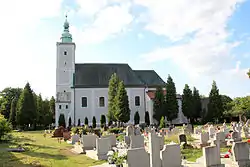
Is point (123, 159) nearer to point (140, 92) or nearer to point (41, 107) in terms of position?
point (140, 92)

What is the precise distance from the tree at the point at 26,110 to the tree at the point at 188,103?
24617 mm

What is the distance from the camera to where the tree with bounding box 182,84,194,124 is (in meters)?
41.3

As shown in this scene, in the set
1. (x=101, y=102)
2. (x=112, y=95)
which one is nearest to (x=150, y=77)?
(x=101, y=102)

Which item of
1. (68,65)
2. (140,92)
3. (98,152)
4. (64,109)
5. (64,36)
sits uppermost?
(64,36)

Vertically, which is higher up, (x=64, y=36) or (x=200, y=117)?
(x=64, y=36)

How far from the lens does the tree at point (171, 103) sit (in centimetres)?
4006

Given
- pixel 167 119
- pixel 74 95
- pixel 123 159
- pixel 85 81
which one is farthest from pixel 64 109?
pixel 123 159

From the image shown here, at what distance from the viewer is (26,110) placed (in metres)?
→ 42.3

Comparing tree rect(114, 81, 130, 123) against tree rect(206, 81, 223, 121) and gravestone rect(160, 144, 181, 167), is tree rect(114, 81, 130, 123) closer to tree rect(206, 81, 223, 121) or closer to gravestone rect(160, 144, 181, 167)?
tree rect(206, 81, 223, 121)

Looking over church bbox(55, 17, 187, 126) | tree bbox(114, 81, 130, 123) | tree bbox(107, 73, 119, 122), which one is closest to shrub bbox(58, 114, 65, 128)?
church bbox(55, 17, 187, 126)

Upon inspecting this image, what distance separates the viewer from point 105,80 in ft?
146

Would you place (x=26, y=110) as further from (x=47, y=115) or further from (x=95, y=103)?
(x=95, y=103)

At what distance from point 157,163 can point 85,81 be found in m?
36.4

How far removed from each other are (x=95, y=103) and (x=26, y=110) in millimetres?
11180
